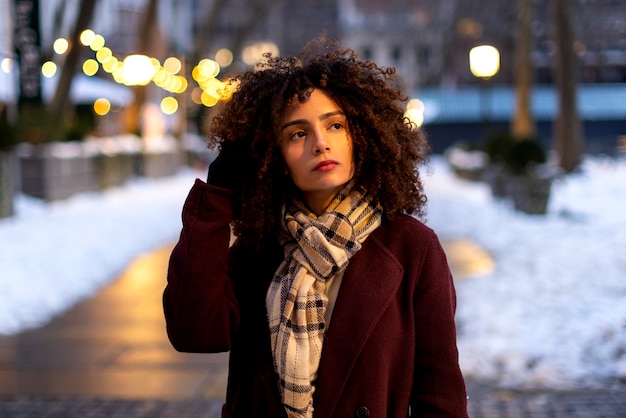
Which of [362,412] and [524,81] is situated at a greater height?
[524,81]

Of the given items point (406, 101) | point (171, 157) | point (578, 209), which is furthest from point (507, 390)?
point (171, 157)

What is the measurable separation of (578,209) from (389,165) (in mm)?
12828

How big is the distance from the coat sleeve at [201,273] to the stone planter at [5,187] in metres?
12.4

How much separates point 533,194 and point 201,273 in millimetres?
12670

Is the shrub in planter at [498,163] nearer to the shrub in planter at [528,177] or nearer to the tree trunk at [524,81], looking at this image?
the shrub in planter at [528,177]

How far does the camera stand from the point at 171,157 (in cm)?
3291

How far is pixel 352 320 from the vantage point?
2.09 meters

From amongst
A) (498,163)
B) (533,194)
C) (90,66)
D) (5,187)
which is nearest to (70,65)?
(5,187)

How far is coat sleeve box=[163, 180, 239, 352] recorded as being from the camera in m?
2.17

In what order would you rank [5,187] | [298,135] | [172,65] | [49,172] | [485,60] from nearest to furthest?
[298,135] < [5,187] < [485,60] < [49,172] < [172,65]

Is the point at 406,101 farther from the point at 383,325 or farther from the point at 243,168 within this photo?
the point at 383,325

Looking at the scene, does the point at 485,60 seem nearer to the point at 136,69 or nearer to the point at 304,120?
the point at 136,69

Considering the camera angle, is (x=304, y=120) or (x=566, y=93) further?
(x=566, y=93)

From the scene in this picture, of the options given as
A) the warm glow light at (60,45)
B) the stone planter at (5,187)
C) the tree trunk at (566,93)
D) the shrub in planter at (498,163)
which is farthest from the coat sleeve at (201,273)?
the warm glow light at (60,45)
